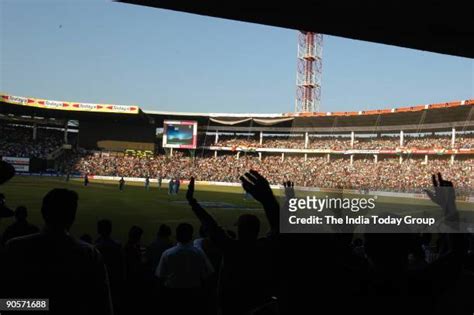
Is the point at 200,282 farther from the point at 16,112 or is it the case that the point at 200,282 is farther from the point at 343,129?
the point at 16,112

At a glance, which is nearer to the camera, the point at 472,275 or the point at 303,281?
the point at 303,281

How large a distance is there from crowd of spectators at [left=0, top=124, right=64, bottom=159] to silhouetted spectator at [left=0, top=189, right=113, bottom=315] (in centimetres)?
7516

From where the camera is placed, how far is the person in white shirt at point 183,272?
18.1ft

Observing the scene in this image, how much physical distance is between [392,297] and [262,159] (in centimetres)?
8341

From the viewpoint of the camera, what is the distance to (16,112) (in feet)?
265

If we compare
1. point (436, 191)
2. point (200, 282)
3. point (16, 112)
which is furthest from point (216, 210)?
point (16, 112)

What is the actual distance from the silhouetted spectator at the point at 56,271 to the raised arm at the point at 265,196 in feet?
3.59

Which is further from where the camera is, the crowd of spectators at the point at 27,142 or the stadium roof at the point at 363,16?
the crowd of spectators at the point at 27,142

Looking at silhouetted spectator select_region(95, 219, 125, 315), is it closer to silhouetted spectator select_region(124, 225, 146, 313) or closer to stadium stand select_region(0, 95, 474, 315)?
stadium stand select_region(0, 95, 474, 315)

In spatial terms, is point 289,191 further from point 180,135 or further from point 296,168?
point 180,135

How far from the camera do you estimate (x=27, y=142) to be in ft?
262

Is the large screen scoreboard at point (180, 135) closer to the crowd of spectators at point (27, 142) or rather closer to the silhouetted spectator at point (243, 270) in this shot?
the crowd of spectators at point (27, 142)

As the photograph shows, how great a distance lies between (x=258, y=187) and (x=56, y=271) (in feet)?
4.43

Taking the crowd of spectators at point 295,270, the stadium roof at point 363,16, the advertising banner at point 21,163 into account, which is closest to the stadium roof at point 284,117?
the advertising banner at point 21,163
